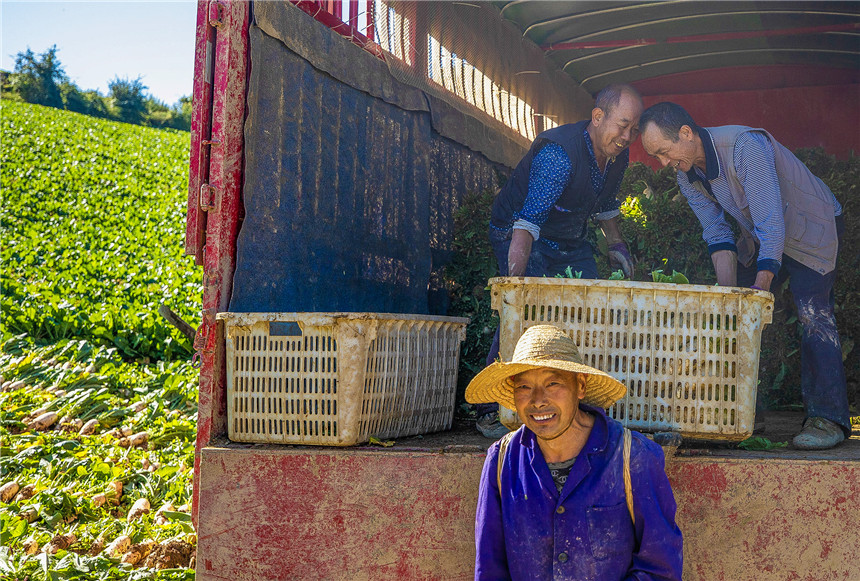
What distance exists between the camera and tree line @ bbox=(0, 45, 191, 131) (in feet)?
177

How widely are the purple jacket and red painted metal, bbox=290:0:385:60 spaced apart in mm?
3000

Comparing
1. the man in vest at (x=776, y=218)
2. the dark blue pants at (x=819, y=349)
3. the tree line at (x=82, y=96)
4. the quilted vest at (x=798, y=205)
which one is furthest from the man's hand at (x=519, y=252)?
the tree line at (x=82, y=96)

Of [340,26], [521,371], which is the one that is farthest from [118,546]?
[340,26]

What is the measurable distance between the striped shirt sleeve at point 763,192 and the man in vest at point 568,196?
2.63ft

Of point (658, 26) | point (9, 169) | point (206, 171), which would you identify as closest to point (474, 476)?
point (206, 171)

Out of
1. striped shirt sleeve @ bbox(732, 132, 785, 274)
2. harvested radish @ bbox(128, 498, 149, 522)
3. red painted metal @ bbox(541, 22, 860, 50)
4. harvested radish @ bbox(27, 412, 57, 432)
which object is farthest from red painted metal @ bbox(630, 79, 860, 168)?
harvested radish @ bbox(27, 412, 57, 432)

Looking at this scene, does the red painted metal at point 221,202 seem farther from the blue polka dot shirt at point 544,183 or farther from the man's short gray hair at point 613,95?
the man's short gray hair at point 613,95

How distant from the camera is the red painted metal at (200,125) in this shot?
3812 millimetres

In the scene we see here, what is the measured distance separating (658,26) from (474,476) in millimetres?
4222

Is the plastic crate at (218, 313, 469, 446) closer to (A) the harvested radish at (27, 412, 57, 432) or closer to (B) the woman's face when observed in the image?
(B) the woman's face

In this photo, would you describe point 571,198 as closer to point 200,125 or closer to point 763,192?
point 763,192

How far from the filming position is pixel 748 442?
3.64m

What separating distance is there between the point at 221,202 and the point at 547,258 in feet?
7.08

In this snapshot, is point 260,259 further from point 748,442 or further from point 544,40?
point 544,40
